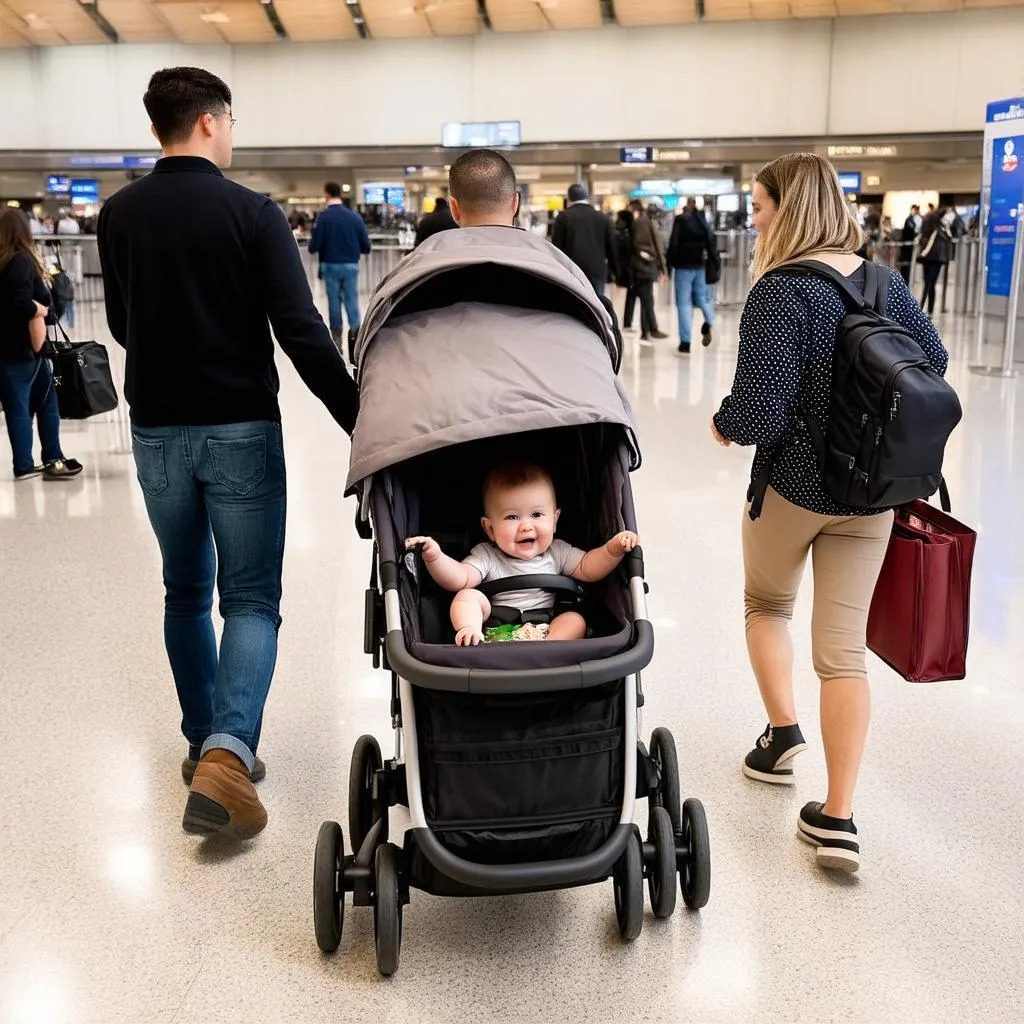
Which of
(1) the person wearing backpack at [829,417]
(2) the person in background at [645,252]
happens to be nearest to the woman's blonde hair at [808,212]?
(1) the person wearing backpack at [829,417]

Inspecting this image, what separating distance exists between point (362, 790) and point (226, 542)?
0.64m

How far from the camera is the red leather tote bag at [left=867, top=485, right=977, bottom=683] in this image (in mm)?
2402

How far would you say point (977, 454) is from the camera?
651 centimetres

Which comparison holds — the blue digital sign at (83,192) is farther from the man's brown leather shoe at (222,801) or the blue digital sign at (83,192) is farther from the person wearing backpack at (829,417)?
the person wearing backpack at (829,417)

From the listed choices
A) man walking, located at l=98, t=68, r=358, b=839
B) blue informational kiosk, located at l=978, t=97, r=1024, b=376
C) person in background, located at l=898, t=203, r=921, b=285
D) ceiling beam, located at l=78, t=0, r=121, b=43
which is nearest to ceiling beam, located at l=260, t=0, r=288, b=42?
ceiling beam, located at l=78, t=0, r=121, b=43

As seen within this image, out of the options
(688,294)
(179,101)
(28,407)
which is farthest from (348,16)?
(179,101)

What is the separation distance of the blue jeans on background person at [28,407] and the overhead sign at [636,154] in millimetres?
17945

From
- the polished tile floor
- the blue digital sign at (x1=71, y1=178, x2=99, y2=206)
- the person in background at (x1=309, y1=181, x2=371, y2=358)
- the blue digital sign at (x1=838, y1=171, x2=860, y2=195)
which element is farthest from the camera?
the blue digital sign at (x1=71, y1=178, x2=99, y2=206)

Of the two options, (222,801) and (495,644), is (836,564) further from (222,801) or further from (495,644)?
(222,801)

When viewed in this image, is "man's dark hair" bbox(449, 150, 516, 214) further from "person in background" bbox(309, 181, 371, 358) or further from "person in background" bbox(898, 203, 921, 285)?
"person in background" bbox(898, 203, 921, 285)

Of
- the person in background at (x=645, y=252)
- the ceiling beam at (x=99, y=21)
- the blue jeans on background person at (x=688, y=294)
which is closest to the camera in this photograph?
the blue jeans on background person at (x=688, y=294)

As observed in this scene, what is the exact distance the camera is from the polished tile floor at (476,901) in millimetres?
2021

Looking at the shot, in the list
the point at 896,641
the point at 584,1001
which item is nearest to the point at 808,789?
the point at 896,641

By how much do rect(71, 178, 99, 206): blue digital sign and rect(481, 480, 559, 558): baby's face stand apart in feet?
84.1
